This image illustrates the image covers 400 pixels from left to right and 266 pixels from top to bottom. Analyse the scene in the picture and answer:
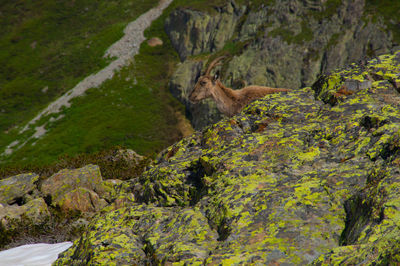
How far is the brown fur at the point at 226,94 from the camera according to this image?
18.8 metres

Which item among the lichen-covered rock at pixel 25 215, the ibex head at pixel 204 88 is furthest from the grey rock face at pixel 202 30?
the lichen-covered rock at pixel 25 215

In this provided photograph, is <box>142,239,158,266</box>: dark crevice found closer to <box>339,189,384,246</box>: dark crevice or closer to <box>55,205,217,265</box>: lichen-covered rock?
<box>55,205,217,265</box>: lichen-covered rock

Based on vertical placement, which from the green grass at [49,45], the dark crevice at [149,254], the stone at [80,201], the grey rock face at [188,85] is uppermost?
the green grass at [49,45]

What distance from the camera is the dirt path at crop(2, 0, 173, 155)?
62700mm

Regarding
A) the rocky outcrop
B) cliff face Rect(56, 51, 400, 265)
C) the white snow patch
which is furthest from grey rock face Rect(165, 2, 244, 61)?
the white snow patch

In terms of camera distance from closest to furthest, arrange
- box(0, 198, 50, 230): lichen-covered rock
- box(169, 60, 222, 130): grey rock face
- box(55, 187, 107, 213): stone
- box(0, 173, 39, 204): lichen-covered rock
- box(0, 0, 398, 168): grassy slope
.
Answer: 1. box(0, 198, 50, 230): lichen-covered rock
2. box(55, 187, 107, 213): stone
3. box(0, 173, 39, 204): lichen-covered rock
4. box(169, 60, 222, 130): grey rock face
5. box(0, 0, 398, 168): grassy slope

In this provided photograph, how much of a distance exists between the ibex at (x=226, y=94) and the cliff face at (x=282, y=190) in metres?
A: 7.26

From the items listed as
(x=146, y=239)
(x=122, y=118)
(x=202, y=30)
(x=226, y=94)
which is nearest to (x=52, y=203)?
(x=146, y=239)

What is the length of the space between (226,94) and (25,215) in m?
11.8

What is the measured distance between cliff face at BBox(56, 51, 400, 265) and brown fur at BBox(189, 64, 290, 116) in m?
7.26

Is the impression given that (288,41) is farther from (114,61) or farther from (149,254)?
(149,254)

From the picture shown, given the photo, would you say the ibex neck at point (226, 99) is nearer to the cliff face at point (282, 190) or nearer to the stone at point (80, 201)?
the cliff face at point (282, 190)

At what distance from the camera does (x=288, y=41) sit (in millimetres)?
59531

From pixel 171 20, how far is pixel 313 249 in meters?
82.6
